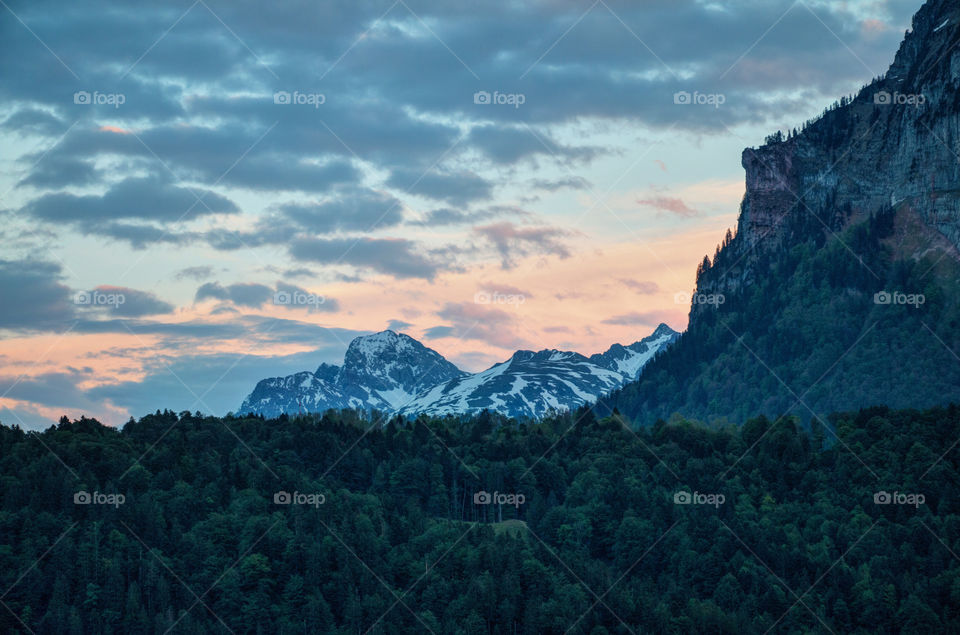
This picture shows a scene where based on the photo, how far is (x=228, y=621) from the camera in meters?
190

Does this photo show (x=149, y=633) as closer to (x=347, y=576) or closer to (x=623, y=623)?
(x=347, y=576)

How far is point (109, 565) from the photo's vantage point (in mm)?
193875

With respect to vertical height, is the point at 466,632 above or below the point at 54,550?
below

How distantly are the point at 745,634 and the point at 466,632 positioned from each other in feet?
127

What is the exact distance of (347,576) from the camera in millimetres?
196000

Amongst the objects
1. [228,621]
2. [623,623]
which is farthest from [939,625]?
[228,621]

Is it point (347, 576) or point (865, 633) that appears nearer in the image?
point (865, 633)

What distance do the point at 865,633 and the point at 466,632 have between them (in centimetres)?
→ 5574

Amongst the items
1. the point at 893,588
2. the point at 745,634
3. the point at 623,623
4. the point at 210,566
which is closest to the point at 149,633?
the point at 210,566

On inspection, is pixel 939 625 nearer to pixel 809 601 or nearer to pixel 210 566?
pixel 809 601

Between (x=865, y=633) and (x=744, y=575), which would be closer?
(x=865, y=633)

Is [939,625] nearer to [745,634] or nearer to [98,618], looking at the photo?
[745,634]

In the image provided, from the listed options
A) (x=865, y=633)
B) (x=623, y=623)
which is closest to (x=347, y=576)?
(x=623, y=623)

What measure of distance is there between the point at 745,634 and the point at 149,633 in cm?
8305
